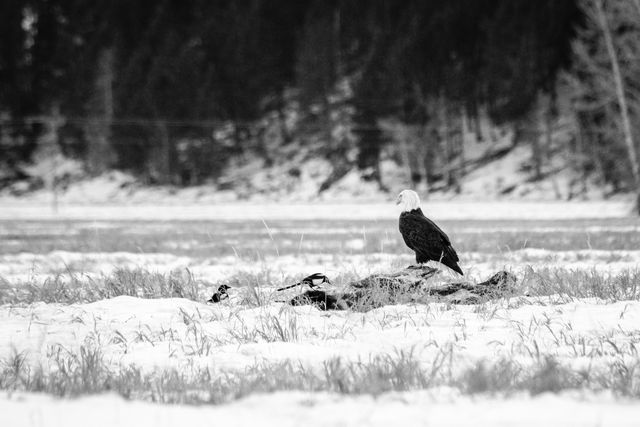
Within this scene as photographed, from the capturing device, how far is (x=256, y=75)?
2274 inches

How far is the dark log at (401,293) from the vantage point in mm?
4488

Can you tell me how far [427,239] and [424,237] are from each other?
0.04 m

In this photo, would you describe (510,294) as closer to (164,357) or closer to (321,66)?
(164,357)

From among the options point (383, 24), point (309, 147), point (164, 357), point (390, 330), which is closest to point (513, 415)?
point (390, 330)

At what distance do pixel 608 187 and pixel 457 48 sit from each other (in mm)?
20232

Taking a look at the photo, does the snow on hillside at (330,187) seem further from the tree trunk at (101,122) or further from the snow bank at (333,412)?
the snow bank at (333,412)

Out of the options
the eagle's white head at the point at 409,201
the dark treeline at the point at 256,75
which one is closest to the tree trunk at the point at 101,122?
the dark treeline at the point at 256,75

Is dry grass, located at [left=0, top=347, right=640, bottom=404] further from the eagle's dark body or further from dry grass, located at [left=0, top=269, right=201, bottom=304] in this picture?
the eagle's dark body

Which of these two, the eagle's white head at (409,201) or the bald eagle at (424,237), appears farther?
the eagle's white head at (409,201)

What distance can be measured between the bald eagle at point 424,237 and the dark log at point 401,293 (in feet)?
1.45

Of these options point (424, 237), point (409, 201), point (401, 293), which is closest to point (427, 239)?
point (424, 237)

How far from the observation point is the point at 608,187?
36.2m

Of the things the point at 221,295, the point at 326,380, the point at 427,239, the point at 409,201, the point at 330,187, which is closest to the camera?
the point at 326,380

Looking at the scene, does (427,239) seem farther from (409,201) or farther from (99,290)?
(99,290)
